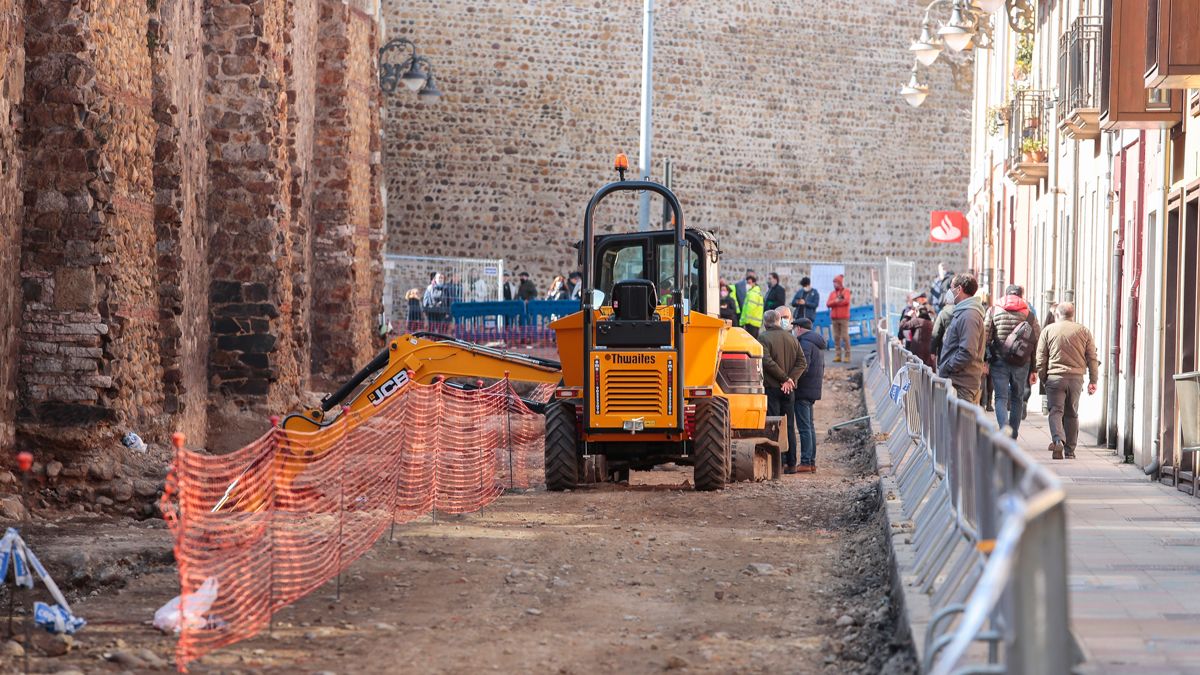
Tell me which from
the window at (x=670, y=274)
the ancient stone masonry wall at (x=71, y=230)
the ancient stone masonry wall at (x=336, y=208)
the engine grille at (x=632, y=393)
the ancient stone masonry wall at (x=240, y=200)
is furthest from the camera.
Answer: the ancient stone masonry wall at (x=336, y=208)

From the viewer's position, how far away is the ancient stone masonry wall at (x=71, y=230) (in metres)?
12.6

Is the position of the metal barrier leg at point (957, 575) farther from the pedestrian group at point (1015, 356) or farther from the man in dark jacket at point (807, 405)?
the man in dark jacket at point (807, 405)

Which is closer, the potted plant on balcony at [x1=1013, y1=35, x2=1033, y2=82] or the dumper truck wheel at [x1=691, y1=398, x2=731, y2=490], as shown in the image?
the dumper truck wheel at [x1=691, y1=398, x2=731, y2=490]

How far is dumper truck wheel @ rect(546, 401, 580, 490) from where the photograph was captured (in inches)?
543

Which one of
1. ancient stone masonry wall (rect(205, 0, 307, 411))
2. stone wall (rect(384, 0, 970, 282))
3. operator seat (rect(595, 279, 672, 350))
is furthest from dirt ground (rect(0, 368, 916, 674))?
stone wall (rect(384, 0, 970, 282))

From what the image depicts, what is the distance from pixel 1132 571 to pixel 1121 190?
9054mm

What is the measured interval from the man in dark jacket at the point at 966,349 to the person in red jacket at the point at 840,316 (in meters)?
17.1

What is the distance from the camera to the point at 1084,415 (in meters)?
19.3

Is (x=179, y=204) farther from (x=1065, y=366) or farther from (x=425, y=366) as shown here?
(x=1065, y=366)

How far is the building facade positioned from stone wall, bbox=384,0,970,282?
16.4 m

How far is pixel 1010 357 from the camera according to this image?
53.1ft

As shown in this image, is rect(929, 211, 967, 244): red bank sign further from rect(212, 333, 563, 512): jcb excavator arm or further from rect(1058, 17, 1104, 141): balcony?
rect(212, 333, 563, 512): jcb excavator arm

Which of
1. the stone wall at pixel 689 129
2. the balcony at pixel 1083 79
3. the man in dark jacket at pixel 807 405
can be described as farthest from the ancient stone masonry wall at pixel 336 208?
the stone wall at pixel 689 129

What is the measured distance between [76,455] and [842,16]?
119 feet
